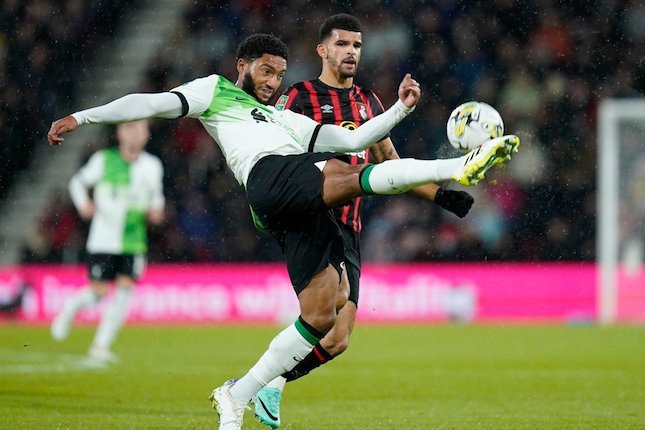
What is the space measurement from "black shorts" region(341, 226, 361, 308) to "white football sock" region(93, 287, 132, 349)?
463cm

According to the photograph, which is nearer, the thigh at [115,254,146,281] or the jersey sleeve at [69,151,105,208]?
the thigh at [115,254,146,281]

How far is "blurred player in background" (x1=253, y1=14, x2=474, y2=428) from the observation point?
Result: 6.80 metres

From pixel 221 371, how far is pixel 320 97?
364 cm

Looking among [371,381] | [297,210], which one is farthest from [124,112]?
[371,381]

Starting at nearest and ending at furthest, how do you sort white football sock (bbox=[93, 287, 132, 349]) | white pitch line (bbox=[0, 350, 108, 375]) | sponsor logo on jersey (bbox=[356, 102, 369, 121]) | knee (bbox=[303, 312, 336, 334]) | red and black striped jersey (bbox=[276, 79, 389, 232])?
knee (bbox=[303, 312, 336, 334])
red and black striped jersey (bbox=[276, 79, 389, 232])
sponsor logo on jersey (bbox=[356, 102, 369, 121])
white pitch line (bbox=[0, 350, 108, 375])
white football sock (bbox=[93, 287, 132, 349])

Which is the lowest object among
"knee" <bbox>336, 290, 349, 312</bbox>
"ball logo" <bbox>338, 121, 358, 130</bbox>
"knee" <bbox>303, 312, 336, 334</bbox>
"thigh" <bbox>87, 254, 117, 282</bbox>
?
"knee" <bbox>303, 312, 336, 334</bbox>

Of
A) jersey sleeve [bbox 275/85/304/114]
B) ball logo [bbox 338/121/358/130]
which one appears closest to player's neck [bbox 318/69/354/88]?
jersey sleeve [bbox 275/85/304/114]

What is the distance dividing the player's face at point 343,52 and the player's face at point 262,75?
1249 millimetres

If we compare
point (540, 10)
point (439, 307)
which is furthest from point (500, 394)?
point (540, 10)

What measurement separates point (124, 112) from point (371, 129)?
1.34m

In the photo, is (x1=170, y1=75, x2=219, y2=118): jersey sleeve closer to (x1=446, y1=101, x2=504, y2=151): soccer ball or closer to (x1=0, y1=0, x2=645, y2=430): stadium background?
(x1=446, y1=101, x2=504, y2=151): soccer ball

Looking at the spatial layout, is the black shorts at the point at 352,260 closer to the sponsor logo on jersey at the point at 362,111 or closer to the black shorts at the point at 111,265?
the sponsor logo on jersey at the point at 362,111

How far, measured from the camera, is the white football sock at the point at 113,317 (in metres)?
11.1

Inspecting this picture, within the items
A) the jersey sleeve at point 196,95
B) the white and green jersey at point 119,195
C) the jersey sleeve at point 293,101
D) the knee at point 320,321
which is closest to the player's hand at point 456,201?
the knee at point 320,321
